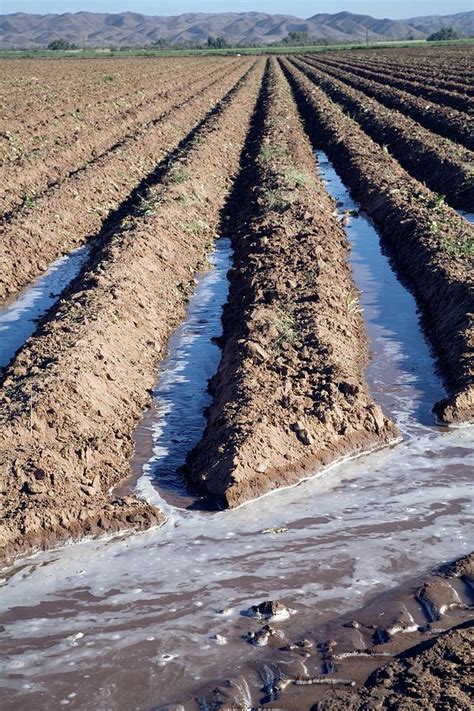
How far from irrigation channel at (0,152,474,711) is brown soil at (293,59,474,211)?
10.4m

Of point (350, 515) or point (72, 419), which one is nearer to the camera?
point (350, 515)

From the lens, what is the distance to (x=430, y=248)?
13758 mm

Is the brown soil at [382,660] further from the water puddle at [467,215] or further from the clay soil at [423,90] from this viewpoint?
the clay soil at [423,90]

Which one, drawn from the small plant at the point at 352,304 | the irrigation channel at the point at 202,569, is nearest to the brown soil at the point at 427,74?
the small plant at the point at 352,304

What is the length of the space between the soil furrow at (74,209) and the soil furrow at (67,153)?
1.99 ft

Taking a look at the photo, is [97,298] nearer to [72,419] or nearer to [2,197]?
[72,419]

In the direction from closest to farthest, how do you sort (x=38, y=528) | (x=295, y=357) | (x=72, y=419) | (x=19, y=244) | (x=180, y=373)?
1. (x=38, y=528)
2. (x=72, y=419)
3. (x=295, y=357)
4. (x=180, y=373)
5. (x=19, y=244)

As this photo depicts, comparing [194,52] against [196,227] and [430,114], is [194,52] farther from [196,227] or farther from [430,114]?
[196,227]

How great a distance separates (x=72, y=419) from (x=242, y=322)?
313cm

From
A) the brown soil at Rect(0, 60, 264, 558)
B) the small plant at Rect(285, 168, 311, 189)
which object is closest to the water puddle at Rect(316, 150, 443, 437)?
the small plant at Rect(285, 168, 311, 189)

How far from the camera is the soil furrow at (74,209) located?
49.3ft

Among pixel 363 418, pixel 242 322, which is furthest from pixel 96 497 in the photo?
Result: pixel 242 322

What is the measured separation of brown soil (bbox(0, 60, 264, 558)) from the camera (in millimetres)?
7477

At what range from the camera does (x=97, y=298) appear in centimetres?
1156
